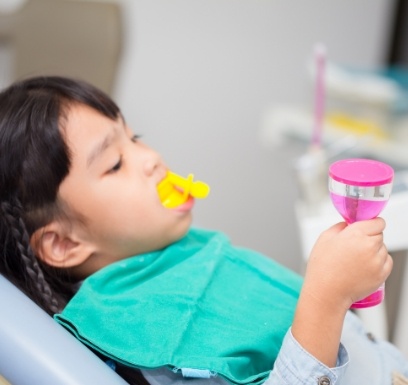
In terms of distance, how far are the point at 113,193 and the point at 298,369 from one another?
32 cm

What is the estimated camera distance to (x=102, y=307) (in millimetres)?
745

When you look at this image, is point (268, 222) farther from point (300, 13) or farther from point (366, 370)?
point (366, 370)

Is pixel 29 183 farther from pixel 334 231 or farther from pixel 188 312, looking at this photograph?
pixel 334 231

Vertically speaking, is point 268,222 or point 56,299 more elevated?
point 56,299

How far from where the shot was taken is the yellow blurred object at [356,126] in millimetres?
Result: 1481

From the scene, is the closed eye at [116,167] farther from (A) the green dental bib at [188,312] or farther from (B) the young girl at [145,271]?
(A) the green dental bib at [188,312]

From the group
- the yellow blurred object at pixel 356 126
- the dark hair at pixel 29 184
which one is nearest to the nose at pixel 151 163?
the dark hair at pixel 29 184

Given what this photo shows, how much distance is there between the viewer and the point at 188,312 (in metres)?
0.74

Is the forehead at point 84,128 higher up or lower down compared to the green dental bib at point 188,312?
higher up

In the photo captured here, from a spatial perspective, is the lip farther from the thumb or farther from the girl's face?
the thumb

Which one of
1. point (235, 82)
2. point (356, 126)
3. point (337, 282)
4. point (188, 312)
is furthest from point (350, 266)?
point (235, 82)

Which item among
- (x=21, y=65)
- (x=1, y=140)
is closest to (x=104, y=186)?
(x=1, y=140)

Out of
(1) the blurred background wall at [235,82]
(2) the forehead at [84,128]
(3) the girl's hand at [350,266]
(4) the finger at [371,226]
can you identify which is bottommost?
(1) the blurred background wall at [235,82]

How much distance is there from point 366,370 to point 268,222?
1525mm
